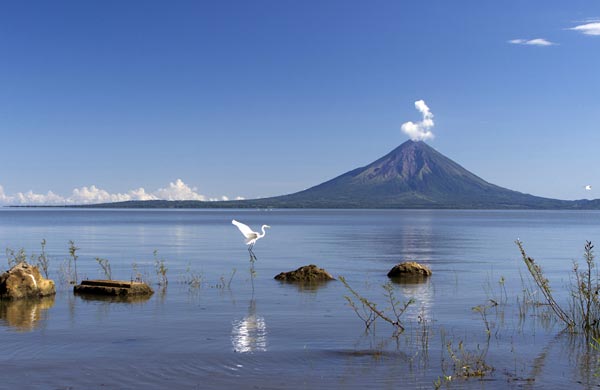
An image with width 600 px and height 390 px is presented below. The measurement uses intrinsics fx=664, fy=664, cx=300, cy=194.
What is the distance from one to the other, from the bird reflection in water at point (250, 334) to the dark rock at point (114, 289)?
4.61 meters

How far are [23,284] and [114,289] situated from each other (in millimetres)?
2538

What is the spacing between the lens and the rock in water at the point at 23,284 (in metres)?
18.7

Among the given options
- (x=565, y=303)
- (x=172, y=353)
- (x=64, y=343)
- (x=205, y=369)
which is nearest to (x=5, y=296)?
(x=64, y=343)

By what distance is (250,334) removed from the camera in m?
14.2

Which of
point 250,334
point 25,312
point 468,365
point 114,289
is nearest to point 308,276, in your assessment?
point 114,289

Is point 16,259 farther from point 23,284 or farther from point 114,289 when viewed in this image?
point 114,289

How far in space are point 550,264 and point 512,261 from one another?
202cm

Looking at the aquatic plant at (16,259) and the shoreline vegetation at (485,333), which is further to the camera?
the aquatic plant at (16,259)

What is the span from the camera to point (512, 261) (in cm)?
3569

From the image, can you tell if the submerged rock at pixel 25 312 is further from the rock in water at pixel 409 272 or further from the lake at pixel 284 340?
the rock in water at pixel 409 272

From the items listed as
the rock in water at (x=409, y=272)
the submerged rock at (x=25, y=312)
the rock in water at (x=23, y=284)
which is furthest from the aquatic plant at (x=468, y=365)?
the rock in water at (x=409, y=272)

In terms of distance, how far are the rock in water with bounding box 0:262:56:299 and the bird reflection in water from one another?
21.8 feet

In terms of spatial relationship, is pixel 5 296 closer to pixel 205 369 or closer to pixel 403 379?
pixel 205 369

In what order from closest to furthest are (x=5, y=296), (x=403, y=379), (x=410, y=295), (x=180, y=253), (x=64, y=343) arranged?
(x=403, y=379)
(x=64, y=343)
(x=5, y=296)
(x=410, y=295)
(x=180, y=253)
